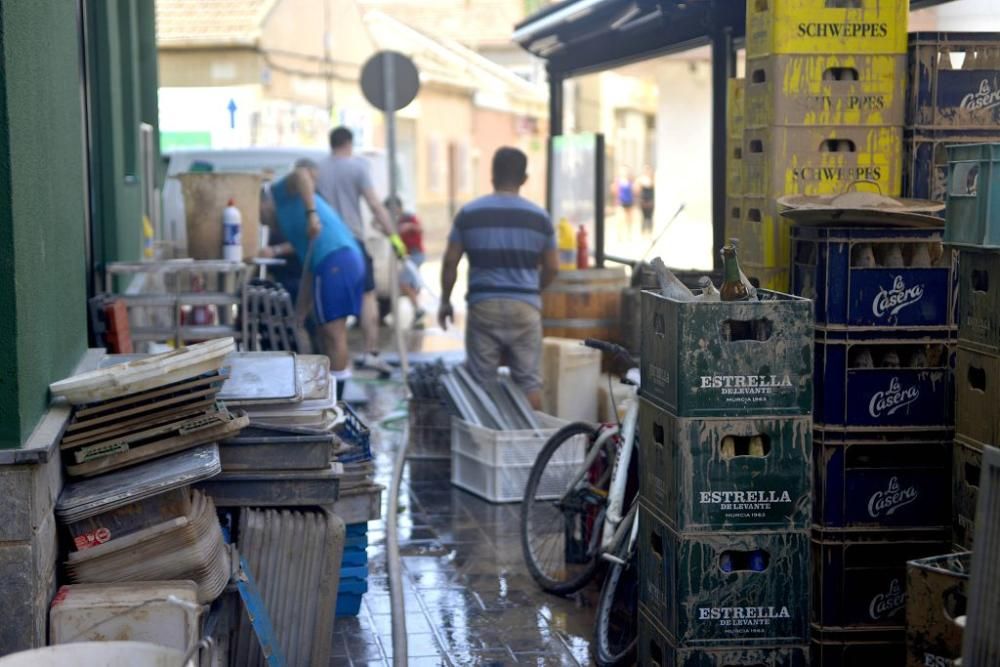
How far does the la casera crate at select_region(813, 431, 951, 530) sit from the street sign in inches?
340

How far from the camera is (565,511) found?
287 inches

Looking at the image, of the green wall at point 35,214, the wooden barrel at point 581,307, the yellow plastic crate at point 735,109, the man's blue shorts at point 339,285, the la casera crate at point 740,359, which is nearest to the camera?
the green wall at point 35,214

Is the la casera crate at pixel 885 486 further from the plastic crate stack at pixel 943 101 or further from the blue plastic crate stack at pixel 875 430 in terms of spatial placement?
the plastic crate stack at pixel 943 101

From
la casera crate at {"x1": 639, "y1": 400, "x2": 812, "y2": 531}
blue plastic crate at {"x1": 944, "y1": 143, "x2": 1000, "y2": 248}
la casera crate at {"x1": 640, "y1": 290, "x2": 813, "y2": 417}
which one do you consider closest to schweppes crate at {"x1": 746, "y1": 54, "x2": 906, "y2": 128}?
blue plastic crate at {"x1": 944, "y1": 143, "x2": 1000, "y2": 248}

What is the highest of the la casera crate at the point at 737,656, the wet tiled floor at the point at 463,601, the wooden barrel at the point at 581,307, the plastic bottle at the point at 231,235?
the plastic bottle at the point at 231,235

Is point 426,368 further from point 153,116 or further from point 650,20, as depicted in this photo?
point 153,116

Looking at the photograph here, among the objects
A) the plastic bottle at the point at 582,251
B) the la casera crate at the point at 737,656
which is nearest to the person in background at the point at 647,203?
the plastic bottle at the point at 582,251

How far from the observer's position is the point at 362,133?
3416cm

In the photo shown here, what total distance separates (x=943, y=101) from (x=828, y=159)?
502 mm

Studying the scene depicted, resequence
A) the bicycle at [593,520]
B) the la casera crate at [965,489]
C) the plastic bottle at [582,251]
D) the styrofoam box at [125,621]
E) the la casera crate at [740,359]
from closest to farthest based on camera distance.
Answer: the styrofoam box at [125,621]
the la casera crate at [965,489]
the la casera crate at [740,359]
the bicycle at [593,520]
the plastic bottle at [582,251]

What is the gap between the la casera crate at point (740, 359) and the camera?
5.02 m

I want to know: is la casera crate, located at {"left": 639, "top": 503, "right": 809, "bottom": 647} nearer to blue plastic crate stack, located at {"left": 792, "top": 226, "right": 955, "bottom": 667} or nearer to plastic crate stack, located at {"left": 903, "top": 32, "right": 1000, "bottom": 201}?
blue plastic crate stack, located at {"left": 792, "top": 226, "right": 955, "bottom": 667}

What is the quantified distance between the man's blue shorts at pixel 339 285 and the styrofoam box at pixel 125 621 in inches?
232

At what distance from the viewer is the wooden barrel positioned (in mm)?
10891
